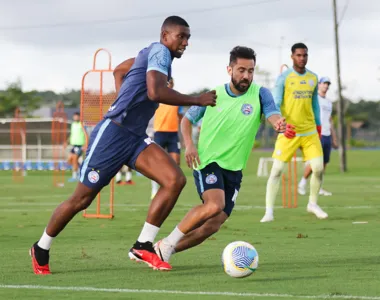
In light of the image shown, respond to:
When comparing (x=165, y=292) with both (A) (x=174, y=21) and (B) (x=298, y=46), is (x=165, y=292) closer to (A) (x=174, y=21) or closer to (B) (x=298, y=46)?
(A) (x=174, y=21)

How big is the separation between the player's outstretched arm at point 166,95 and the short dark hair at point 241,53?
1.03 m

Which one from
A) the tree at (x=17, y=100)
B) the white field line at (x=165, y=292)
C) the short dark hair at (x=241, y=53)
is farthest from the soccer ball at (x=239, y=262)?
the tree at (x=17, y=100)

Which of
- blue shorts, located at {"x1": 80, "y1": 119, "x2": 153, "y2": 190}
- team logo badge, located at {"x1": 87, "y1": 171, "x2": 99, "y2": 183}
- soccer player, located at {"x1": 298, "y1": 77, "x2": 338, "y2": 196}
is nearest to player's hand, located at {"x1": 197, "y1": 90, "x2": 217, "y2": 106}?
blue shorts, located at {"x1": 80, "y1": 119, "x2": 153, "y2": 190}

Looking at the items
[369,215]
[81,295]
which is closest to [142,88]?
[81,295]

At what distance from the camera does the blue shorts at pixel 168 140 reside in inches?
809

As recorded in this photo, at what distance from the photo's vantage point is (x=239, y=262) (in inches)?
327

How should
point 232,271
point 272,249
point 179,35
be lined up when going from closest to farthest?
point 232,271
point 179,35
point 272,249

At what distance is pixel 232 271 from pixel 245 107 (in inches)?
79.5

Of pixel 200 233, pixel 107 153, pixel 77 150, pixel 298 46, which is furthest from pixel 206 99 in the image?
pixel 77 150

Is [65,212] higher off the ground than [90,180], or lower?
lower

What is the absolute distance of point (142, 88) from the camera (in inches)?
352

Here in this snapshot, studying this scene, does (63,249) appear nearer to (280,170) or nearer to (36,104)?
(280,170)

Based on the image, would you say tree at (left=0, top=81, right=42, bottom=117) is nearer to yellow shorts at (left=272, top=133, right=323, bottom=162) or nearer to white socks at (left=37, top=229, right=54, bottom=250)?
yellow shorts at (left=272, top=133, right=323, bottom=162)

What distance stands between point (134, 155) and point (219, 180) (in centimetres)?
93
